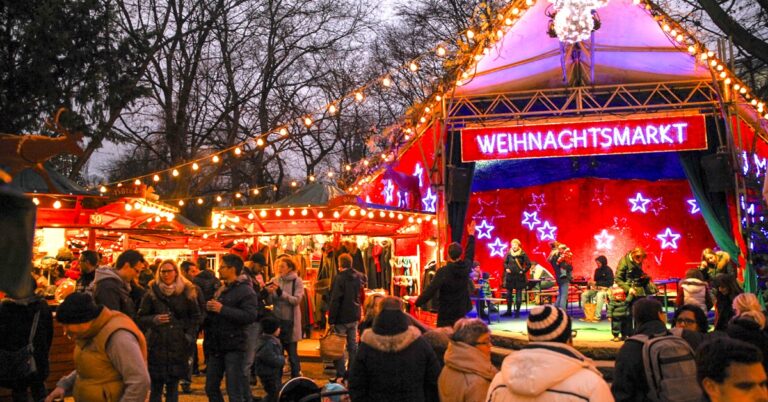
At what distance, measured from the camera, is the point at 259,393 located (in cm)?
1018

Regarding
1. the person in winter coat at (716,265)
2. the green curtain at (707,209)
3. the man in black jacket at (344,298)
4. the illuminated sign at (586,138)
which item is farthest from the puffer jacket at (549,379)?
the green curtain at (707,209)

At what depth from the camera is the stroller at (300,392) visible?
559 centimetres

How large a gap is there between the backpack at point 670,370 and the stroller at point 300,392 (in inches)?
86.2

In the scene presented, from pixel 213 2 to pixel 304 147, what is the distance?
928 cm

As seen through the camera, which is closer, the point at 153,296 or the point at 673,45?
the point at 153,296

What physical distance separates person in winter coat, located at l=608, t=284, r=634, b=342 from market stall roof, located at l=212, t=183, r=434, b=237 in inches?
233

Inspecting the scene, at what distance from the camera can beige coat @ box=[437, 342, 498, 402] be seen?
4730 millimetres

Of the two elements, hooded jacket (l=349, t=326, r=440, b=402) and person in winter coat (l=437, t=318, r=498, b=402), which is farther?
hooded jacket (l=349, t=326, r=440, b=402)

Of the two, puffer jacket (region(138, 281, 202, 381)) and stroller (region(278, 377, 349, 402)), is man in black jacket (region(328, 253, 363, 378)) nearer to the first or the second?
puffer jacket (region(138, 281, 202, 381))

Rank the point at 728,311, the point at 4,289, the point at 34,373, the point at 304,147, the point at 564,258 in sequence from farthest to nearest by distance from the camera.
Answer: the point at 304,147 < the point at 564,258 < the point at 728,311 < the point at 34,373 < the point at 4,289

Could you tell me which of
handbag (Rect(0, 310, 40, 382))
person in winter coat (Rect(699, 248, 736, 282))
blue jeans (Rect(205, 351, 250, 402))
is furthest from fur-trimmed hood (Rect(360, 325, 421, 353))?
person in winter coat (Rect(699, 248, 736, 282))

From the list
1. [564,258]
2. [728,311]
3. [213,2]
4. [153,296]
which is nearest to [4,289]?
[153,296]

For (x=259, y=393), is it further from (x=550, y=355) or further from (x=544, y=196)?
(x=544, y=196)

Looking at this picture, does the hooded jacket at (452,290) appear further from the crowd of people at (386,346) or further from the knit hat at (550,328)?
the knit hat at (550,328)
